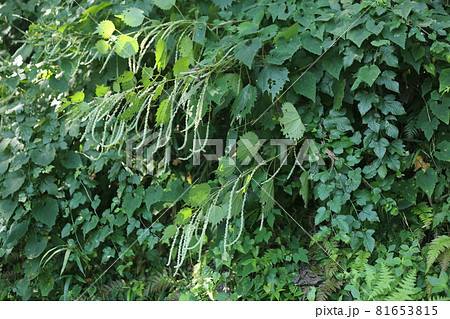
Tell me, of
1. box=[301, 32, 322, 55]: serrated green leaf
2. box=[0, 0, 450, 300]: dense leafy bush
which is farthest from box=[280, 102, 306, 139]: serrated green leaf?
box=[301, 32, 322, 55]: serrated green leaf

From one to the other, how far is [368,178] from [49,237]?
5.38ft

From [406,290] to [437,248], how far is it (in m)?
0.23

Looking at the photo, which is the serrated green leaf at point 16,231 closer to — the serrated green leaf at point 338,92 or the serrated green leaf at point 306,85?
the serrated green leaf at point 306,85

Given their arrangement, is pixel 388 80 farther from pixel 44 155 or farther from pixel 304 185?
pixel 44 155

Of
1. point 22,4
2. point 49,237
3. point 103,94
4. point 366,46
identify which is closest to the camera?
point 366,46

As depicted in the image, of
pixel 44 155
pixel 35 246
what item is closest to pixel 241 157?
pixel 44 155

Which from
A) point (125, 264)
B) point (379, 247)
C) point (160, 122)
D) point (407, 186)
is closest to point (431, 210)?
point (407, 186)

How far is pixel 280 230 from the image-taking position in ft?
6.92

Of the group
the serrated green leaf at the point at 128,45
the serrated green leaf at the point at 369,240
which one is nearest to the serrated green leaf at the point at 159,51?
the serrated green leaf at the point at 128,45

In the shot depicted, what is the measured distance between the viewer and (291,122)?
1839mm

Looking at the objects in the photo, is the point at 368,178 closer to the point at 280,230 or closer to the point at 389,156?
the point at 389,156

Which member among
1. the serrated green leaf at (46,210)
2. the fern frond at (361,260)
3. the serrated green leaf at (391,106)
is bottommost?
the fern frond at (361,260)

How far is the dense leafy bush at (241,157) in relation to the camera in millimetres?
1812

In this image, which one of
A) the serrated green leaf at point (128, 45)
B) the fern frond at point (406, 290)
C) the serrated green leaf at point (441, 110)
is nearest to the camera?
the fern frond at point (406, 290)
